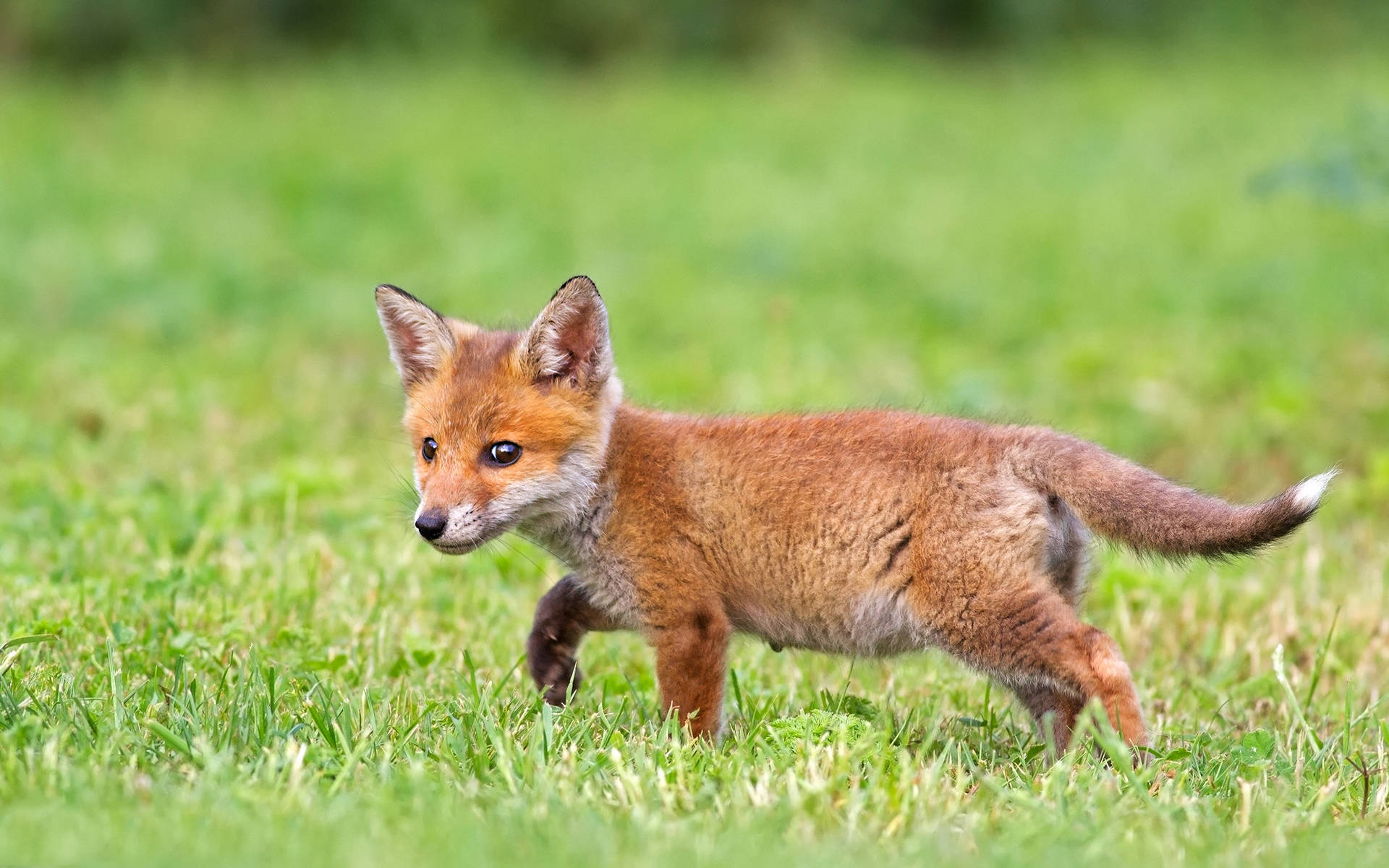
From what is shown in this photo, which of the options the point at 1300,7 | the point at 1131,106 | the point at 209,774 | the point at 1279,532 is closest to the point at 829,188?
the point at 1131,106

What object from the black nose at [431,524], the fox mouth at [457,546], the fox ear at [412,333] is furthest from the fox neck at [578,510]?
the fox ear at [412,333]

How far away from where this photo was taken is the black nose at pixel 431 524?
4438mm

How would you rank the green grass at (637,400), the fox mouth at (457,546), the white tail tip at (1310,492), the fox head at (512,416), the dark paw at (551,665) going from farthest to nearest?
the dark paw at (551,665) < the fox head at (512,416) < the fox mouth at (457,546) < the white tail tip at (1310,492) < the green grass at (637,400)

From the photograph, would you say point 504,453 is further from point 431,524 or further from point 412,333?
point 412,333

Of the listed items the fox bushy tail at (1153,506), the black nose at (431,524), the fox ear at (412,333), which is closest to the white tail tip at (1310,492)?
the fox bushy tail at (1153,506)

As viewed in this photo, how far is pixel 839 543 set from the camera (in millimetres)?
4645

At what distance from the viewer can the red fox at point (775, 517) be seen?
437 cm

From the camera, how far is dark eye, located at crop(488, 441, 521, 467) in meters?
4.75

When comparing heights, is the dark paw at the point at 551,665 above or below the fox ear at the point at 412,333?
below

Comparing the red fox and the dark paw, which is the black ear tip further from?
the dark paw

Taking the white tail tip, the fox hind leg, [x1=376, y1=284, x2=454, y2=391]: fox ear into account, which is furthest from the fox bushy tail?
[x1=376, y1=284, x2=454, y2=391]: fox ear

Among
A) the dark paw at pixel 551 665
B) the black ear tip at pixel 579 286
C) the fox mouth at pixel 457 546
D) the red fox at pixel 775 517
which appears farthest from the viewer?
the dark paw at pixel 551 665

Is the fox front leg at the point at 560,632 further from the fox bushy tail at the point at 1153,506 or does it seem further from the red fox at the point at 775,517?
the fox bushy tail at the point at 1153,506

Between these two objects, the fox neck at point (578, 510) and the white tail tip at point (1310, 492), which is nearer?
the white tail tip at point (1310, 492)
